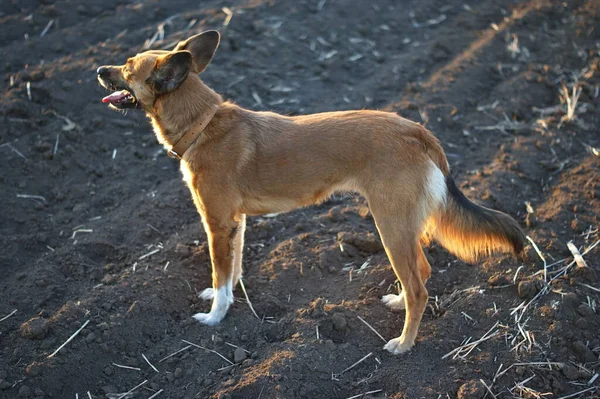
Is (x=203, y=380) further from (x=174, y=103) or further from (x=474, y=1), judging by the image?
(x=474, y=1)

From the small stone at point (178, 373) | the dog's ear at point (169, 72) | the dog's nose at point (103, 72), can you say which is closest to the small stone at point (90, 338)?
the small stone at point (178, 373)

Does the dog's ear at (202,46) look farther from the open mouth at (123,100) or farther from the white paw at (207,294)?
the white paw at (207,294)

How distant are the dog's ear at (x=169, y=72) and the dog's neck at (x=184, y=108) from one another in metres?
0.09

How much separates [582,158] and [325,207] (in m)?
3.25

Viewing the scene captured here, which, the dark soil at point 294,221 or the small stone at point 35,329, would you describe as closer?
the dark soil at point 294,221

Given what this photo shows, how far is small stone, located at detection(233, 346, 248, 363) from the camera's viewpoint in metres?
4.93

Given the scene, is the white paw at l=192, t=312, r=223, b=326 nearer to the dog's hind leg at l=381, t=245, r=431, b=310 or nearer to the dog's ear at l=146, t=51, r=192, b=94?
the dog's hind leg at l=381, t=245, r=431, b=310

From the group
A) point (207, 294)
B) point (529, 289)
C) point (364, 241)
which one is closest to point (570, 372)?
point (529, 289)

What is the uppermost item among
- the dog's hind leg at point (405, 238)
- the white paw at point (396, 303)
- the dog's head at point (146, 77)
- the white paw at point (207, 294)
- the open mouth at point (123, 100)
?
the dog's head at point (146, 77)

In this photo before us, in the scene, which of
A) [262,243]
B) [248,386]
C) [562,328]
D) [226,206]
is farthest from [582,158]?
[248,386]

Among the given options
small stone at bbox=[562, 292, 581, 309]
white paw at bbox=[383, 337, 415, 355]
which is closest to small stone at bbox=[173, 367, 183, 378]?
white paw at bbox=[383, 337, 415, 355]

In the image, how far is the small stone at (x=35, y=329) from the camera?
16.4 ft

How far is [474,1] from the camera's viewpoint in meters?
12.0

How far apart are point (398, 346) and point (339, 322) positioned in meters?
0.54
